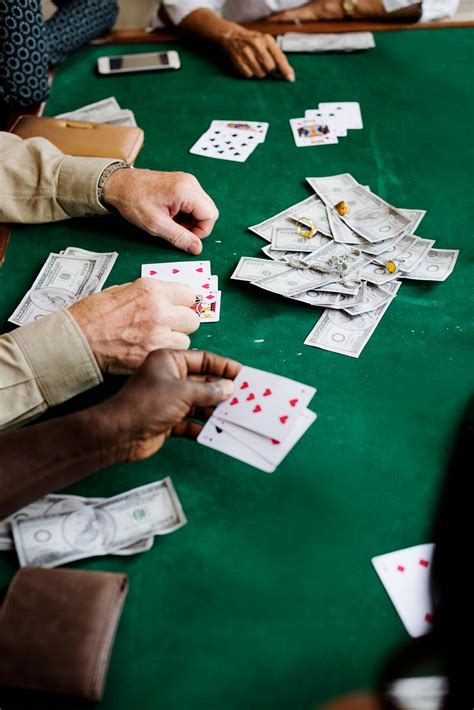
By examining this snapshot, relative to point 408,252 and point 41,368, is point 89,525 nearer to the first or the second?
point 41,368

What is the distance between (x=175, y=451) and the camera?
57.7 inches

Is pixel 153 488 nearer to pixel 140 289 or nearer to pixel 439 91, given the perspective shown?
pixel 140 289

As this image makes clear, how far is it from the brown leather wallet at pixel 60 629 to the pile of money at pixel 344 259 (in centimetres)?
78

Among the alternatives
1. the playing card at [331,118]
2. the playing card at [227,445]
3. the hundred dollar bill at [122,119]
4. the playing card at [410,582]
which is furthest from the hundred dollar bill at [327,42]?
the playing card at [410,582]

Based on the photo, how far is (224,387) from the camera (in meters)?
1.43

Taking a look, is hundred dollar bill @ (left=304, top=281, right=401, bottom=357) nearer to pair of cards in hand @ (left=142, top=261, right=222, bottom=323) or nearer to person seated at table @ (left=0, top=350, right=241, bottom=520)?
pair of cards in hand @ (left=142, top=261, right=222, bottom=323)

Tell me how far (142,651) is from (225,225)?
4.11ft

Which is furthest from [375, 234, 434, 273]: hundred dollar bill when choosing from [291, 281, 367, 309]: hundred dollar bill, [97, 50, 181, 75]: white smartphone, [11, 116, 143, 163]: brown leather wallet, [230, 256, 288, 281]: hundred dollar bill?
[97, 50, 181, 75]: white smartphone

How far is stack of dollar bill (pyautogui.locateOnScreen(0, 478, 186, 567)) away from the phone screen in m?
1.97

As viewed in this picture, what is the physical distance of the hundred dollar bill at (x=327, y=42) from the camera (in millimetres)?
2801

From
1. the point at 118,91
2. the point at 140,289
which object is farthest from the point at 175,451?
the point at 118,91

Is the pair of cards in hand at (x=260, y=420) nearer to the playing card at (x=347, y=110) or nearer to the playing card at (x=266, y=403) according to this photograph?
the playing card at (x=266, y=403)

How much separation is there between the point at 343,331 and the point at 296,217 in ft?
1.57

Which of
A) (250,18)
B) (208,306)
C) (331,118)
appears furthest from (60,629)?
(250,18)
